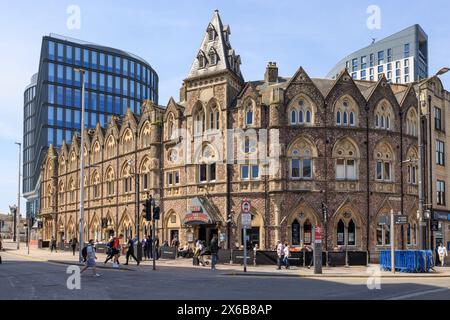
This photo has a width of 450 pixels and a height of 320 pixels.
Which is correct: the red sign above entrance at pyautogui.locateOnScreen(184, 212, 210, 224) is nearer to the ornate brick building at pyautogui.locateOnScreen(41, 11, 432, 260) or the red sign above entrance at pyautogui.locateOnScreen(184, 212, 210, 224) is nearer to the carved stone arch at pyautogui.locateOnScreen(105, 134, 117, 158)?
the ornate brick building at pyautogui.locateOnScreen(41, 11, 432, 260)

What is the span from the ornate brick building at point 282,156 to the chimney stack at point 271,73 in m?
0.08

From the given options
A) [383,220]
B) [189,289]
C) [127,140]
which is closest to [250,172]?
[383,220]

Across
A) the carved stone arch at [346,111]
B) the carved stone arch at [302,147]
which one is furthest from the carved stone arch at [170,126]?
the carved stone arch at [346,111]

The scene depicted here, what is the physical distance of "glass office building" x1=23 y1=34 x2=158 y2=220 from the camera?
344 feet

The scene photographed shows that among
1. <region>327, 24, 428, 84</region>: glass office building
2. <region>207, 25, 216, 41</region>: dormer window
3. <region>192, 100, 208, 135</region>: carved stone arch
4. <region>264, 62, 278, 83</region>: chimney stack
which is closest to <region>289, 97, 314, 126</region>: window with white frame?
<region>264, 62, 278, 83</region>: chimney stack

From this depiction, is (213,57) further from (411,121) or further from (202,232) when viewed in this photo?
(411,121)

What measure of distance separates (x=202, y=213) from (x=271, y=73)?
13.0m

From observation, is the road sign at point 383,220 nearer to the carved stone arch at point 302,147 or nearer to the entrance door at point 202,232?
the carved stone arch at point 302,147

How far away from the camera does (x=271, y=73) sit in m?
46.9

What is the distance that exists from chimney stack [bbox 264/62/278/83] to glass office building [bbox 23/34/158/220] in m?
64.2

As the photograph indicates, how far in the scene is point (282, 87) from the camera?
42.1 metres

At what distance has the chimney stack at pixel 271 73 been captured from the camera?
46844 mm
